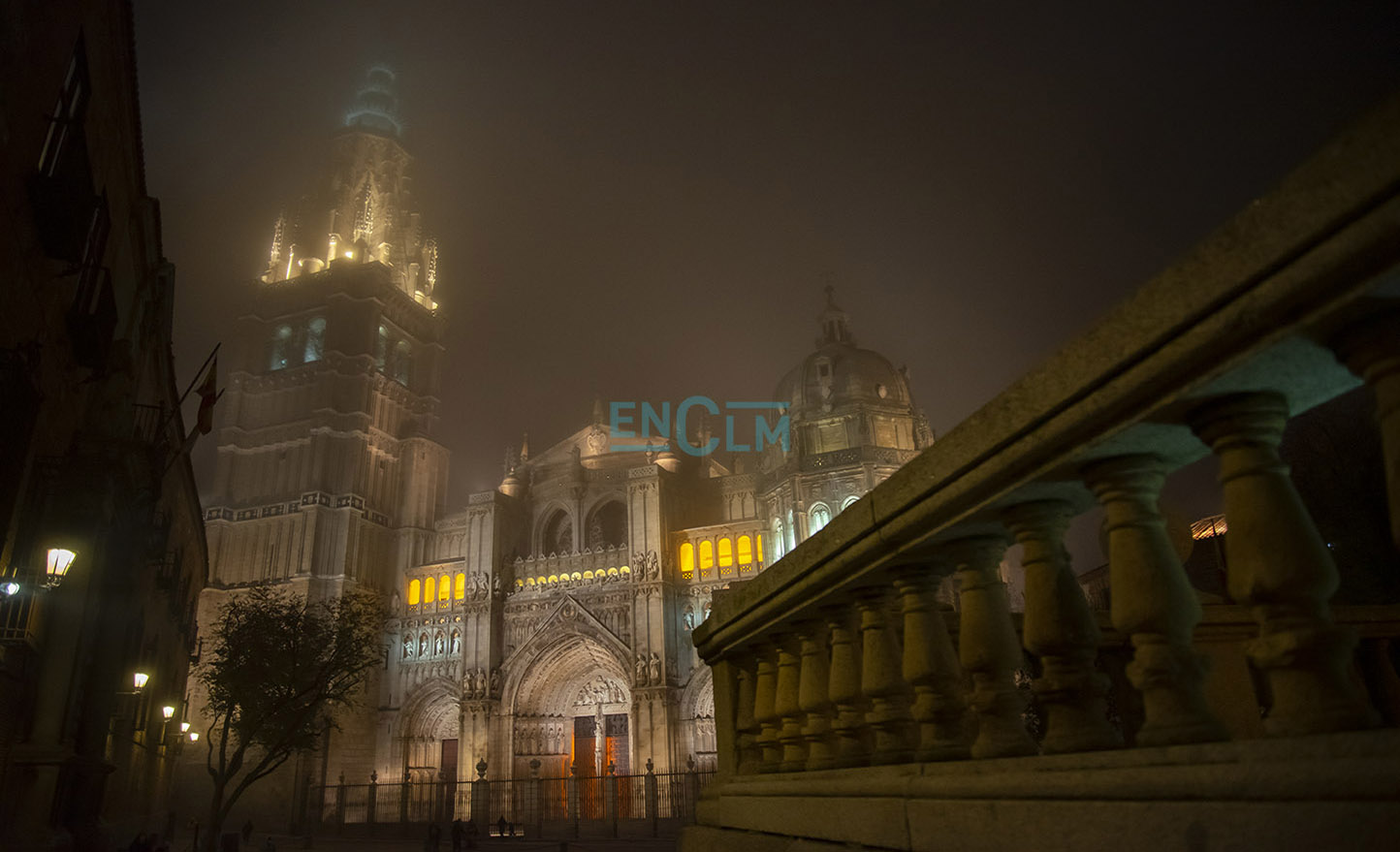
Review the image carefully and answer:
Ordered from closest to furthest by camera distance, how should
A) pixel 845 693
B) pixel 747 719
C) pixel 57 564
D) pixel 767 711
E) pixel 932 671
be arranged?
pixel 932 671
pixel 845 693
pixel 767 711
pixel 747 719
pixel 57 564

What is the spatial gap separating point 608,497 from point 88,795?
100ft

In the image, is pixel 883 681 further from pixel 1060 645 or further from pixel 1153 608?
pixel 1153 608

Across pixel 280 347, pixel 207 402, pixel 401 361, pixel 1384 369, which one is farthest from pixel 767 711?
pixel 280 347

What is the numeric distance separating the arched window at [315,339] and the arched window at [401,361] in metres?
3.71

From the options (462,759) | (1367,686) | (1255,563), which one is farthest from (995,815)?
(462,759)

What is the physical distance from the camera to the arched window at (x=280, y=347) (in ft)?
155

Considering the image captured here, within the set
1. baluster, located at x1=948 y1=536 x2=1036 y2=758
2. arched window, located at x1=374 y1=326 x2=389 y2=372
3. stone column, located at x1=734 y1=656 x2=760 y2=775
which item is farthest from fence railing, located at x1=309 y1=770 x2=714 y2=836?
baluster, located at x1=948 y1=536 x2=1036 y2=758

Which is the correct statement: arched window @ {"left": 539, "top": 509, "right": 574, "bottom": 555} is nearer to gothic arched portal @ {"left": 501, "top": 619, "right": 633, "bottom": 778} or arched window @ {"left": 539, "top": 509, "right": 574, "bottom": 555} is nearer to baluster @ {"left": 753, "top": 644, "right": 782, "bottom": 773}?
gothic arched portal @ {"left": 501, "top": 619, "right": 633, "bottom": 778}

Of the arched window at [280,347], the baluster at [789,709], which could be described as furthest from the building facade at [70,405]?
the arched window at [280,347]

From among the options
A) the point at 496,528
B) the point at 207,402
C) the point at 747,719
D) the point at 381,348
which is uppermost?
the point at 381,348

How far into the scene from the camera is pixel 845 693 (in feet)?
12.0

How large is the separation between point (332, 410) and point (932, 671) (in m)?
44.2

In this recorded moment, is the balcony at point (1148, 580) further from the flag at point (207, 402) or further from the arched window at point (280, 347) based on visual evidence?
the arched window at point (280, 347)

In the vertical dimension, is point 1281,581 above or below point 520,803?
above
